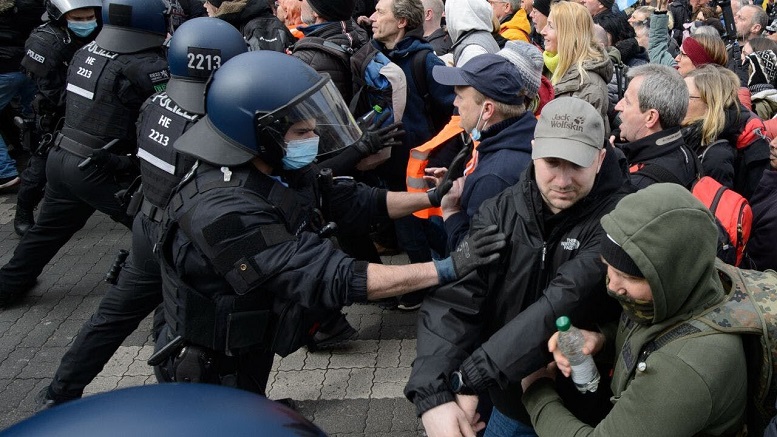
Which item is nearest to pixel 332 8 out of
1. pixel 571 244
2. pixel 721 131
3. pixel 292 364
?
pixel 292 364

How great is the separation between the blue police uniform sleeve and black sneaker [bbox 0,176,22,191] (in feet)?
19.8

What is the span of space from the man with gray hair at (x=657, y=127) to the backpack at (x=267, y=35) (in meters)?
3.16

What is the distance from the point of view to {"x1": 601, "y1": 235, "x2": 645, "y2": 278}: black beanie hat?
210 cm

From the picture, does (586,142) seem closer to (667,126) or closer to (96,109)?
(667,126)

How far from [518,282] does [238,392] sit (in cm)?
111

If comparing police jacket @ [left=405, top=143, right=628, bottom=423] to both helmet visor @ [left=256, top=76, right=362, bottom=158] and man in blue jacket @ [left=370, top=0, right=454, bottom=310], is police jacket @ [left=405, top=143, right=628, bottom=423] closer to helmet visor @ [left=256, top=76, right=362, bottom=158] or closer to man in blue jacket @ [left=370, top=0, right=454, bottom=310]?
helmet visor @ [left=256, top=76, right=362, bottom=158]

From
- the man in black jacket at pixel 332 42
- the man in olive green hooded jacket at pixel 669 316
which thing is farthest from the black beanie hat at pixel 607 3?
the man in olive green hooded jacket at pixel 669 316

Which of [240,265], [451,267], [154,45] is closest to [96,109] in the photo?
[154,45]

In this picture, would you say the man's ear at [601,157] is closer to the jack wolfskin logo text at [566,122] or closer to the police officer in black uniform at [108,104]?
the jack wolfskin logo text at [566,122]

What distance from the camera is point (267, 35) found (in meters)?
6.23

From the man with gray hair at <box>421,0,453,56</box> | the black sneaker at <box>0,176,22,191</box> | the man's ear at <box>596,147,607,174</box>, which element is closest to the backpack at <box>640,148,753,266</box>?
the man's ear at <box>596,147,607,174</box>

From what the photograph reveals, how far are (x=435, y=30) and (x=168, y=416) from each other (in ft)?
17.8

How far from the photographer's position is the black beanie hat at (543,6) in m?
6.89

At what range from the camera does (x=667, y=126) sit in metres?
3.69
